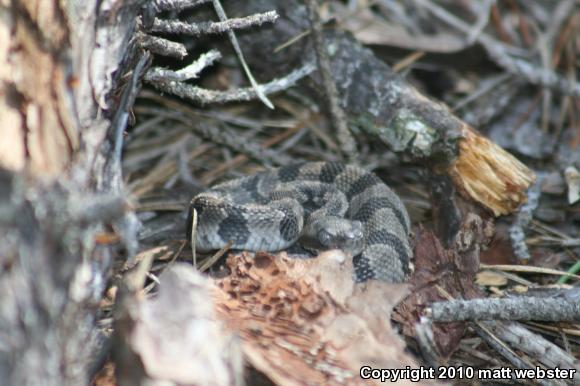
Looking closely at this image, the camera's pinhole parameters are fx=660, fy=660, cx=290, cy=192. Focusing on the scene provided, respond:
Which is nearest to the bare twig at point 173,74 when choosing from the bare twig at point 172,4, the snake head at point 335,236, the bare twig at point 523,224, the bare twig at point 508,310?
the bare twig at point 172,4

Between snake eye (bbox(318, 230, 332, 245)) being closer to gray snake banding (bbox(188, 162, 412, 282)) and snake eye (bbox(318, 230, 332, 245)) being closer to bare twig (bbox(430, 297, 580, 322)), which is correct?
gray snake banding (bbox(188, 162, 412, 282))

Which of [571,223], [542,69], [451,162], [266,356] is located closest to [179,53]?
[266,356]

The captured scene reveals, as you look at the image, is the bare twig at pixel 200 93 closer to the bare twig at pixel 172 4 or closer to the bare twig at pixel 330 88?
the bare twig at pixel 172 4

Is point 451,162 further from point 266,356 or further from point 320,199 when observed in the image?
point 266,356

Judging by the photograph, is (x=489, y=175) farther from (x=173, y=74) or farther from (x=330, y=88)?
(x=173, y=74)

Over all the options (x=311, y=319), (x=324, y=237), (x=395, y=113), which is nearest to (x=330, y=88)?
(x=395, y=113)

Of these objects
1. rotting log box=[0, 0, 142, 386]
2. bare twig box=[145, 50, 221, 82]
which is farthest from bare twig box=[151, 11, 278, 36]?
rotting log box=[0, 0, 142, 386]
